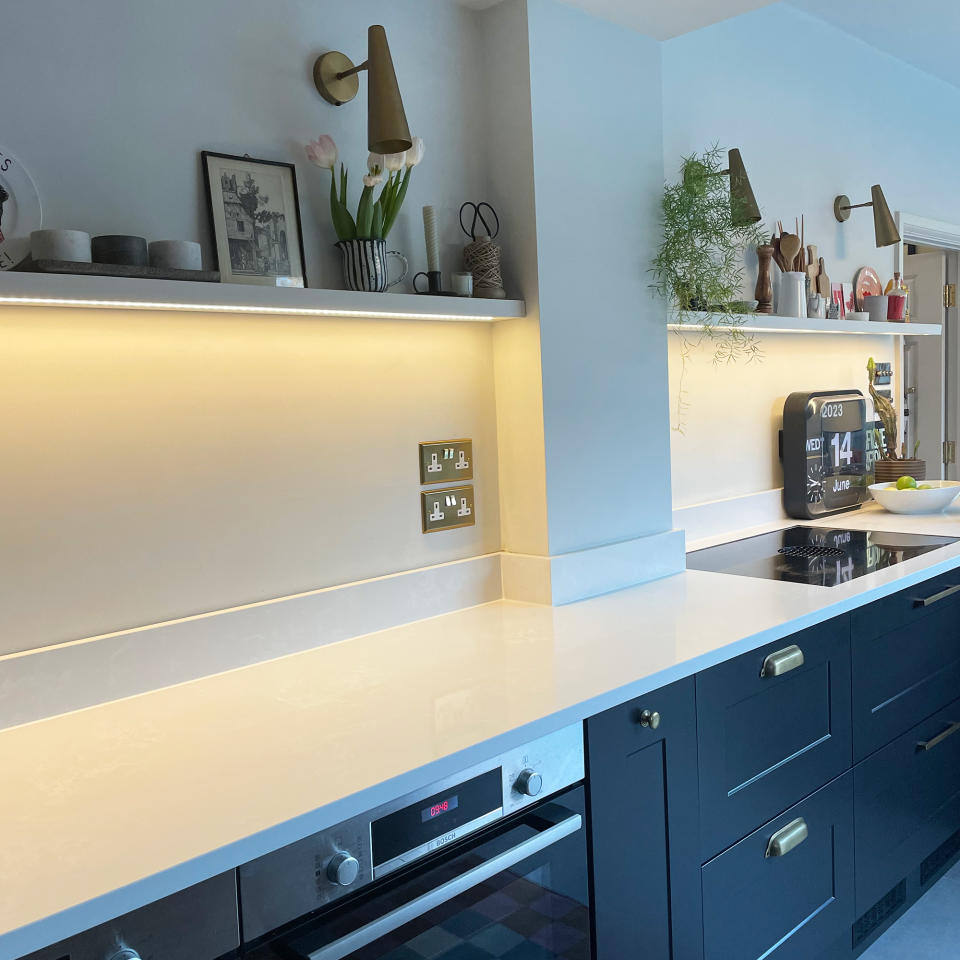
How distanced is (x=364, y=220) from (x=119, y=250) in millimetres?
497

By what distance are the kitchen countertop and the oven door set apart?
143 mm

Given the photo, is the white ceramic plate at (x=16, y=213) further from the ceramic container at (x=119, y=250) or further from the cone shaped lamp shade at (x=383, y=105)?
the cone shaped lamp shade at (x=383, y=105)

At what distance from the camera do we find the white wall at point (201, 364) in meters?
1.40

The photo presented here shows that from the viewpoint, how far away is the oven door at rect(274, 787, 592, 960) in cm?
113

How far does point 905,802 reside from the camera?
223 centimetres

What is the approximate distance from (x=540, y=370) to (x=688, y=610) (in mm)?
602

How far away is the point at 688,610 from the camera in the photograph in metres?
1.89

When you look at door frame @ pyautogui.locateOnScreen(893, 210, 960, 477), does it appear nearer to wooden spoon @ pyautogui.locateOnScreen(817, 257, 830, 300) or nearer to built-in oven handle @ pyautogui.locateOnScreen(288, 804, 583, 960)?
wooden spoon @ pyautogui.locateOnScreen(817, 257, 830, 300)

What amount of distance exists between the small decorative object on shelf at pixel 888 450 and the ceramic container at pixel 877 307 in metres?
0.22

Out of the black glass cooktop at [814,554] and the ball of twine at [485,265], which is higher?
the ball of twine at [485,265]

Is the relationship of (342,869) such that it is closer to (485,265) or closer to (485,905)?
(485,905)

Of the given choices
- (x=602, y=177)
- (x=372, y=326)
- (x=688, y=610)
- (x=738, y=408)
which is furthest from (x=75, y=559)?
(x=738, y=408)

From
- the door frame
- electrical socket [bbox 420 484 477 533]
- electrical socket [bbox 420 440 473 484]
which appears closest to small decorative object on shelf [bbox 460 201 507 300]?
electrical socket [bbox 420 440 473 484]

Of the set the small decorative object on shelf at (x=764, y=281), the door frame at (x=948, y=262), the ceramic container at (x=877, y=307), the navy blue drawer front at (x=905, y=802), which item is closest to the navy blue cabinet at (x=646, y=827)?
the navy blue drawer front at (x=905, y=802)
